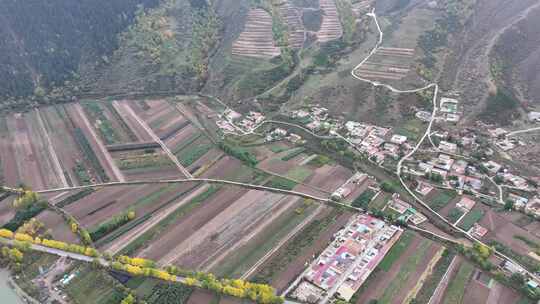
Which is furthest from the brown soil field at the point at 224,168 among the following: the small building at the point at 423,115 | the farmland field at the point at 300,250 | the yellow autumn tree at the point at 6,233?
the small building at the point at 423,115

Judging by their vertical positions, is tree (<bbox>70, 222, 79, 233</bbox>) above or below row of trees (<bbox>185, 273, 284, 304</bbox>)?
above

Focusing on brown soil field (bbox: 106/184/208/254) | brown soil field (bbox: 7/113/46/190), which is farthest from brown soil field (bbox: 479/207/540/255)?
brown soil field (bbox: 7/113/46/190)

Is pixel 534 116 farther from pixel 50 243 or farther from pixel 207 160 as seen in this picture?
pixel 50 243

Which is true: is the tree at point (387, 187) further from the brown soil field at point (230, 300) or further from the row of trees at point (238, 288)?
the brown soil field at point (230, 300)

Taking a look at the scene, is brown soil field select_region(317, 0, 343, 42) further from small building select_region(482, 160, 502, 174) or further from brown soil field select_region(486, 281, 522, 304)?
brown soil field select_region(486, 281, 522, 304)

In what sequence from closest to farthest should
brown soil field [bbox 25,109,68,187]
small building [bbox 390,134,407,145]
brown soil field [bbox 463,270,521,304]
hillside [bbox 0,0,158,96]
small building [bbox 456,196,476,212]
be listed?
brown soil field [bbox 463,270,521,304], small building [bbox 456,196,476,212], brown soil field [bbox 25,109,68,187], small building [bbox 390,134,407,145], hillside [bbox 0,0,158,96]

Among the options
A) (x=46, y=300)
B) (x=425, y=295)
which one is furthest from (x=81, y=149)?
(x=425, y=295)
